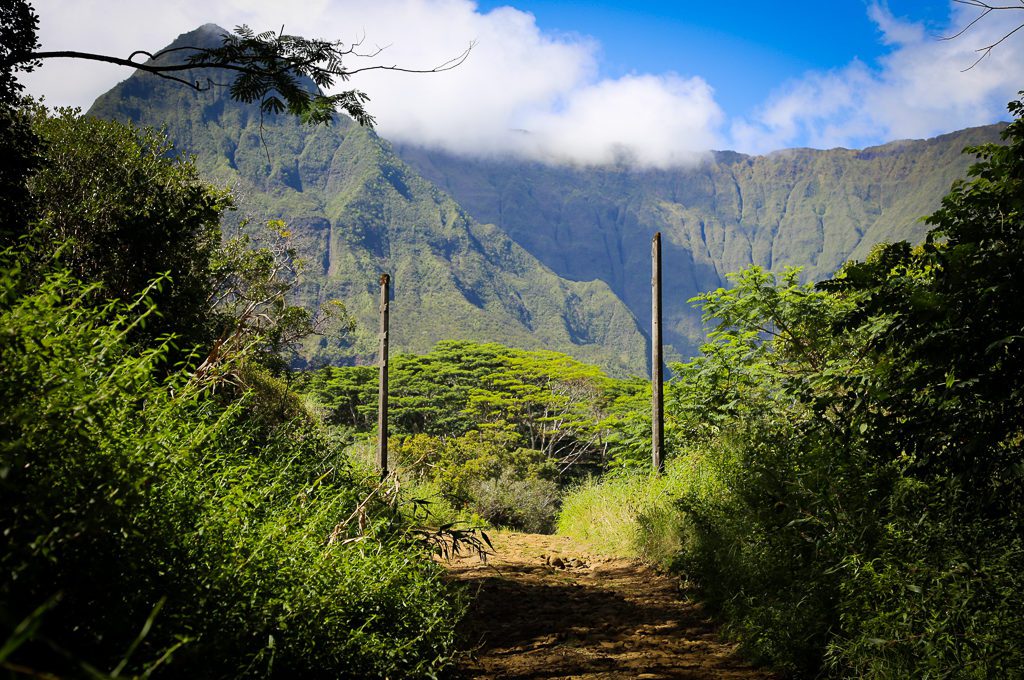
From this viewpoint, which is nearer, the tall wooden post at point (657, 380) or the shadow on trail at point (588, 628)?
the shadow on trail at point (588, 628)

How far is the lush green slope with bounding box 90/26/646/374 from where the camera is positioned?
3548 inches

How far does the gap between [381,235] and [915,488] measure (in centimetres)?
10975

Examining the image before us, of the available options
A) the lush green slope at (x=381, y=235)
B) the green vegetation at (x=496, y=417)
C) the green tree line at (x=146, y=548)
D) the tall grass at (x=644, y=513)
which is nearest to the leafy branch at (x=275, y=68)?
the green tree line at (x=146, y=548)

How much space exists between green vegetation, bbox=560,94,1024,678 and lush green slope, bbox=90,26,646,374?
70.1 metres

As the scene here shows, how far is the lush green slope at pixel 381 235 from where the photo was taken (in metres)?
90.1

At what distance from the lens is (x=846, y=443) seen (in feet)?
15.5

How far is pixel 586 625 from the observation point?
614cm

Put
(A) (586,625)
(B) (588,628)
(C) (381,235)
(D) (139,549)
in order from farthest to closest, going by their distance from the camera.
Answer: (C) (381,235), (A) (586,625), (B) (588,628), (D) (139,549)

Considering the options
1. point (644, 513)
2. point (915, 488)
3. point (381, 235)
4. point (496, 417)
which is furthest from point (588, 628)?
point (381, 235)

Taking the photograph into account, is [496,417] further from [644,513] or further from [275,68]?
[275,68]

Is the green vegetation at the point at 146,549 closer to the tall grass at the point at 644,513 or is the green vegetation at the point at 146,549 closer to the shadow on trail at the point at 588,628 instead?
the shadow on trail at the point at 588,628

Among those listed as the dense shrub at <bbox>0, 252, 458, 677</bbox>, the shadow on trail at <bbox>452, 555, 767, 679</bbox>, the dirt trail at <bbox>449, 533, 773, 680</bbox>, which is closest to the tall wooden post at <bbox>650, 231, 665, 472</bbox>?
the dirt trail at <bbox>449, 533, 773, 680</bbox>

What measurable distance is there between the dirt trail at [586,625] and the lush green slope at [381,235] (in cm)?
6662

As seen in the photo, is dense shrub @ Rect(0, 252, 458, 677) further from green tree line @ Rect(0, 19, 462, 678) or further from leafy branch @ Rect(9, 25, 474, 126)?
leafy branch @ Rect(9, 25, 474, 126)
